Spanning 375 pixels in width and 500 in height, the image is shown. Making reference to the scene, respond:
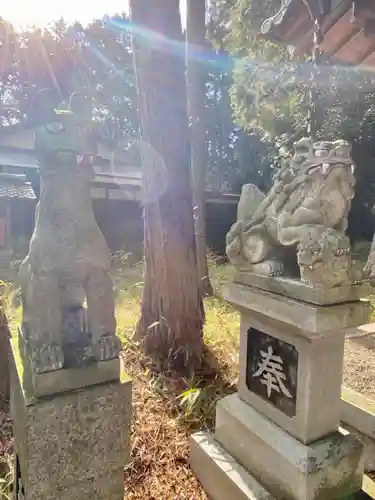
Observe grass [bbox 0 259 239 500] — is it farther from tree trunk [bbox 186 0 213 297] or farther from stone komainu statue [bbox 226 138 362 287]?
tree trunk [bbox 186 0 213 297]

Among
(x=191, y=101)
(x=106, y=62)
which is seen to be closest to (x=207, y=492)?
(x=191, y=101)

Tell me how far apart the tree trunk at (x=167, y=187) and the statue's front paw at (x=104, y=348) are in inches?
81.2

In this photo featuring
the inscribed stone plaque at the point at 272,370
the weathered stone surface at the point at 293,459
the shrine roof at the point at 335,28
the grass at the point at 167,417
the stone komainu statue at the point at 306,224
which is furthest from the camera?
the shrine roof at the point at 335,28

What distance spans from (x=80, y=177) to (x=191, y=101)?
7285 mm

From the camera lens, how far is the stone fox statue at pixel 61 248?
63.6 inches

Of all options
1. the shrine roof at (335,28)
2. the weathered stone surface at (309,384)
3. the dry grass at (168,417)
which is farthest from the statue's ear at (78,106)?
the shrine roof at (335,28)

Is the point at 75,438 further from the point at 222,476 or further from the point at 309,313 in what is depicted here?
the point at 309,313

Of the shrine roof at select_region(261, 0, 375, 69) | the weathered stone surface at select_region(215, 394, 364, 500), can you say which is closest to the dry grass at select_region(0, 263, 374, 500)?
the weathered stone surface at select_region(215, 394, 364, 500)

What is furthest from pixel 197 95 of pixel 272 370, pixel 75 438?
pixel 75 438

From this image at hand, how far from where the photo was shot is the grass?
8.20 ft

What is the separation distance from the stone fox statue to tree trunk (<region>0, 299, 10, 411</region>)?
5.00 ft

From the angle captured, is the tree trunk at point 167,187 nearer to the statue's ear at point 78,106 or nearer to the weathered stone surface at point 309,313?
the weathered stone surface at point 309,313

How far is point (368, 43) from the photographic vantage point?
4.31 m

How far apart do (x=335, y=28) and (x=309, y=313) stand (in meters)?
3.65
